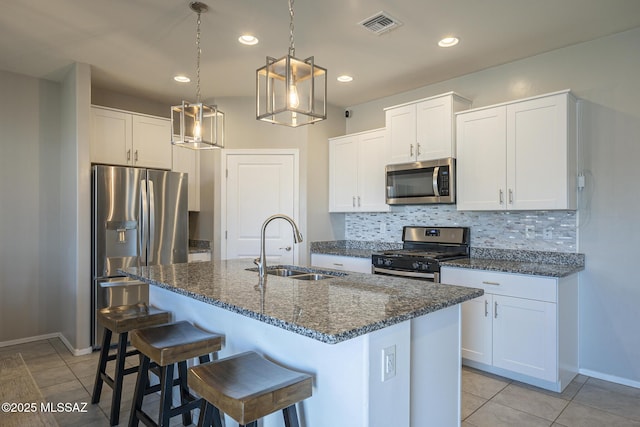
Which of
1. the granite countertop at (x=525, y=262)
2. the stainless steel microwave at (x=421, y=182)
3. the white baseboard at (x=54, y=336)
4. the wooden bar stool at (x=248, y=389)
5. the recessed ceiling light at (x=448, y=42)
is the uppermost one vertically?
the recessed ceiling light at (x=448, y=42)

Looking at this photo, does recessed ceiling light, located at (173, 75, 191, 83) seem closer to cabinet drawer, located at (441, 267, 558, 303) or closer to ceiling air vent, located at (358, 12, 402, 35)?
ceiling air vent, located at (358, 12, 402, 35)

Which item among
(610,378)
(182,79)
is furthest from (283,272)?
(610,378)

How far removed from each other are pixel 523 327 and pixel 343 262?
1888 millimetres

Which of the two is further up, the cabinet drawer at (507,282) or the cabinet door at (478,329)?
the cabinet drawer at (507,282)

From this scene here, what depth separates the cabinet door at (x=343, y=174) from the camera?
452 cm

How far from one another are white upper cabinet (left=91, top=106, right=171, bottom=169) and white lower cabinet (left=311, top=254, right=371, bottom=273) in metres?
2.03

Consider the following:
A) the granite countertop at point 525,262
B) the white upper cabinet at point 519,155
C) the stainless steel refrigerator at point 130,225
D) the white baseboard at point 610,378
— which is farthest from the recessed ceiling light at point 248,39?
the white baseboard at point 610,378

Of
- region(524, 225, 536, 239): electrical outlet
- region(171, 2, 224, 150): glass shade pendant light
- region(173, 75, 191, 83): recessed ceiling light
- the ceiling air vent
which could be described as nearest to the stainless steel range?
region(524, 225, 536, 239): electrical outlet

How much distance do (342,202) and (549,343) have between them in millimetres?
2566

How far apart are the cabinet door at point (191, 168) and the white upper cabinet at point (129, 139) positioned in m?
0.12

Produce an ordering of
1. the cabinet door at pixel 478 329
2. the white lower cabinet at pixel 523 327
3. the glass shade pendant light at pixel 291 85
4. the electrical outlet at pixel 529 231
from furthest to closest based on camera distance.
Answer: the electrical outlet at pixel 529 231
the cabinet door at pixel 478 329
the white lower cabinet at pixel 523 327
the glass shade pendant light at pixel 291 85

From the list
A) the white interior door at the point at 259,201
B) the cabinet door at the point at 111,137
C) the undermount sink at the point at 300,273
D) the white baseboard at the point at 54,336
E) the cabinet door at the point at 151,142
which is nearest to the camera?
the undermount sink at the point at 300,273

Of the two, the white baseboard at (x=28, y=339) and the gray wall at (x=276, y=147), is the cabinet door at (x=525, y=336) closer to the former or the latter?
the gray wall at (x=276, y=147)

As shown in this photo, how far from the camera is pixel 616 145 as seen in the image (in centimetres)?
297
